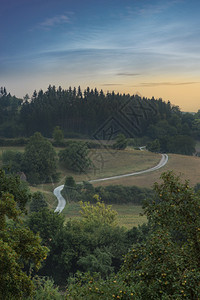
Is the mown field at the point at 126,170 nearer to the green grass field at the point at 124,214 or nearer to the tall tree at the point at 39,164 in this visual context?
the green grass field at the point at 124,214

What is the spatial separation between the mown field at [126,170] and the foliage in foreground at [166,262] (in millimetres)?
40301

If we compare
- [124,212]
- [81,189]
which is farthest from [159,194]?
[81,189]

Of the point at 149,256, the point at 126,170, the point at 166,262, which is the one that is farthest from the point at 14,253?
the point at 126,170

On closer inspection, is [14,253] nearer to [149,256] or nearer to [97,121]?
[149,256]

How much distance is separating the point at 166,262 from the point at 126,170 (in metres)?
70.3

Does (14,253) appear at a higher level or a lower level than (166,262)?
lower

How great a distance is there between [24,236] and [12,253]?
4.81 feet

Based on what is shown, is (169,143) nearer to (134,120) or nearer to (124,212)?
(134,120)

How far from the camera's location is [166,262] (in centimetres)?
827

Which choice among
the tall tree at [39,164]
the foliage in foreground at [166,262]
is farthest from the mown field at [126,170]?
the foliage in foreground at [166,262]

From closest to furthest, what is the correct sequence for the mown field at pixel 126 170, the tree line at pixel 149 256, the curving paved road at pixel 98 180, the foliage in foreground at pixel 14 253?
the tree line at pixel 149 256 → the foliage in foreground at pixel 14 253 → the curving paved road at pixel 98 180 → the mown field at pixel 126 170

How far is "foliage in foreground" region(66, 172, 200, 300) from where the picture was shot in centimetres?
788

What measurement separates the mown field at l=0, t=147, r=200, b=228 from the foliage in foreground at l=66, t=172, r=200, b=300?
132ft

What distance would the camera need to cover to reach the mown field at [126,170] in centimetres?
5504
